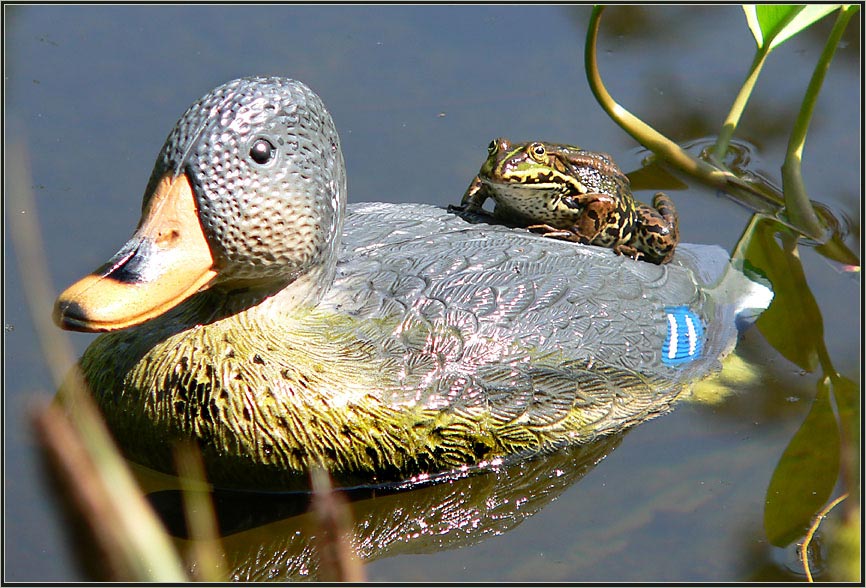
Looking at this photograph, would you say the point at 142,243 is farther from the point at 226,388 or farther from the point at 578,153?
the point at 578,153

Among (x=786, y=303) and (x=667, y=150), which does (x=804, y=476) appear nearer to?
Result: (x=786, y=303)

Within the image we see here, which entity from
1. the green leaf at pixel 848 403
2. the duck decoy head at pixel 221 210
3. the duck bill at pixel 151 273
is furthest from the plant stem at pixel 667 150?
the duck bill at pixel 151 273

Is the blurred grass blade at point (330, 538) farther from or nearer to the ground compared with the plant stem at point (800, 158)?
nearer to the ground

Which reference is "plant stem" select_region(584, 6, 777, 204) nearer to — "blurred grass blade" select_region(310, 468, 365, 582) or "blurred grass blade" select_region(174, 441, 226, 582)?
"blurred grass blade" select_region(310, 468, 365, 582)

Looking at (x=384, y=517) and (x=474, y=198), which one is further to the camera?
(x=474, y=198)

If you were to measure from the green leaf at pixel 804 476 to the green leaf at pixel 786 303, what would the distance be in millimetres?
313

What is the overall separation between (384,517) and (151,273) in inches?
57.9

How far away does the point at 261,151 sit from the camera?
15.0 feet

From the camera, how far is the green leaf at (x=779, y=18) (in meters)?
6.49

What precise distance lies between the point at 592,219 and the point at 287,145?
1.63 meters

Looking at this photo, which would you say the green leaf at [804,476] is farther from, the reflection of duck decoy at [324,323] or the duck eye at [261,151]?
the duck eye at [261,151]

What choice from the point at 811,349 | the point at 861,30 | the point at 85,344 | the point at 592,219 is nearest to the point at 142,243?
the point at 85,344

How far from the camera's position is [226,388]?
4738 millimetres

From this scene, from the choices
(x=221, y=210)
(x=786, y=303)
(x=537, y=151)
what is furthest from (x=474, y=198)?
(x=786, y=303)
